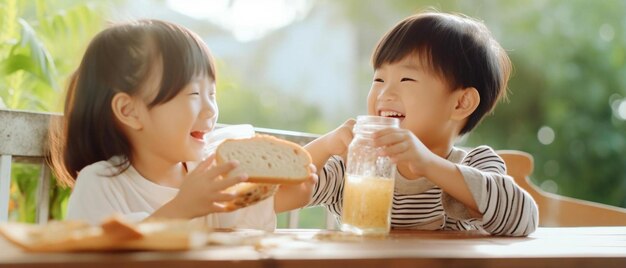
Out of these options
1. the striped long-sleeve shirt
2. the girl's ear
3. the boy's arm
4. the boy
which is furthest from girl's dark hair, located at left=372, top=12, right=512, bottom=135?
the girl's ear

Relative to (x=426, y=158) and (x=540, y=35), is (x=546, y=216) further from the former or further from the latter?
(x=540, y=35)

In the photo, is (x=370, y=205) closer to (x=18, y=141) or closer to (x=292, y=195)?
(x=292, y=195)

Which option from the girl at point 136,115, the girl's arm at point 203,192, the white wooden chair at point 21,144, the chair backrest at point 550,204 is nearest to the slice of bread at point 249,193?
the girl's arm at point 203,192

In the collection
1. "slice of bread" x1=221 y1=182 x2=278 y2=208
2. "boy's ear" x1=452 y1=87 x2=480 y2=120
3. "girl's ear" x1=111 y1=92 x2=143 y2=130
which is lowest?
"slice of bread" x1=221 y1=182 x2=278 y2=208

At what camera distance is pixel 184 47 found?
1.21 metres

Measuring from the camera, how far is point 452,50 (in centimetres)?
140

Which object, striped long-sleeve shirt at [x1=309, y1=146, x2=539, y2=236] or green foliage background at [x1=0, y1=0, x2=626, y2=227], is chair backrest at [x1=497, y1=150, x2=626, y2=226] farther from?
green foliage background at [x1=0, y1=0, x2=626, y2=227]

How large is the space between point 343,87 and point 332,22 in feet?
1.20

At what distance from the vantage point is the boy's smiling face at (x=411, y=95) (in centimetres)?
136

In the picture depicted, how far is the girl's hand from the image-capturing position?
3.22 ft

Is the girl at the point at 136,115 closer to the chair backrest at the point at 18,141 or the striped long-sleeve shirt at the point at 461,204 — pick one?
the chair backrest at the point at 18,141

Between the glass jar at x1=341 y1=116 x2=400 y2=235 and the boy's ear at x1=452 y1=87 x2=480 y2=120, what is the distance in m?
0.33

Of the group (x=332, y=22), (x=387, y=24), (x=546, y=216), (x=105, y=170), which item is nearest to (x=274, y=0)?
(x=332, y=22)

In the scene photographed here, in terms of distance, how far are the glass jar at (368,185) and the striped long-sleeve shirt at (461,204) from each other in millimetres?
161
